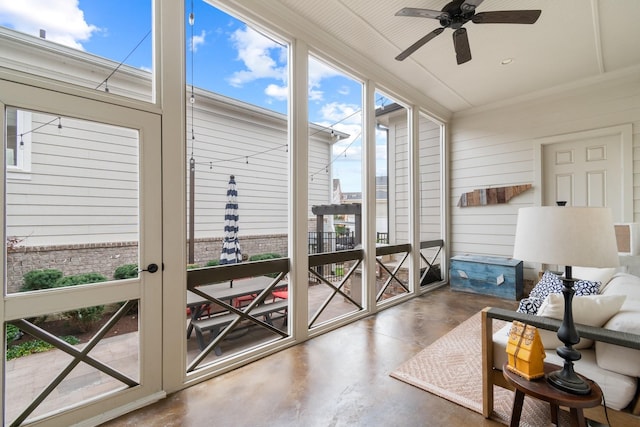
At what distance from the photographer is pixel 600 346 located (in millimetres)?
1560

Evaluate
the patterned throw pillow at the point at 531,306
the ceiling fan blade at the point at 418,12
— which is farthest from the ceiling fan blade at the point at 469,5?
the patterned throw pillow at the point at 531,306

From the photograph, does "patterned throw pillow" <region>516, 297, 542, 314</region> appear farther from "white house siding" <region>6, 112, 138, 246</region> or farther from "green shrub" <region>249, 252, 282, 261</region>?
"white house siding" <region>6, 112, 138, 246</region>

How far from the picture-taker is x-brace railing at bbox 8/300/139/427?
172 centimetres

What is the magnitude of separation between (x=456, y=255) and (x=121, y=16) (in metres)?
5.75

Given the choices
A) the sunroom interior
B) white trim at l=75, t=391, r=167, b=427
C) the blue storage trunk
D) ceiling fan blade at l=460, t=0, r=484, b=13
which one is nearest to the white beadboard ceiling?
the sunroom interior

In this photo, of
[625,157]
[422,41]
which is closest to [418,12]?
[422,41]

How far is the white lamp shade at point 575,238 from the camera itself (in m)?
1.33

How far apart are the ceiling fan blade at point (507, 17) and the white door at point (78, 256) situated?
2.68 metres

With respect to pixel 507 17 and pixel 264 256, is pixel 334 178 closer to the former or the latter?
pixel 264 256

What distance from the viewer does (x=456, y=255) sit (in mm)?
5656

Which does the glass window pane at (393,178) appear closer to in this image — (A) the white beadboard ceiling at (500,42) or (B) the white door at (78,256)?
(A) the white beadboard ceiling at (500,42)

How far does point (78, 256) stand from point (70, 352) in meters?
0.60

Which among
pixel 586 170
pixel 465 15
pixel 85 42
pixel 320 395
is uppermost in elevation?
pixel 465 15

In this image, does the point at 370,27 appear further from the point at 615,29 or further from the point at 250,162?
the point at 615,29
